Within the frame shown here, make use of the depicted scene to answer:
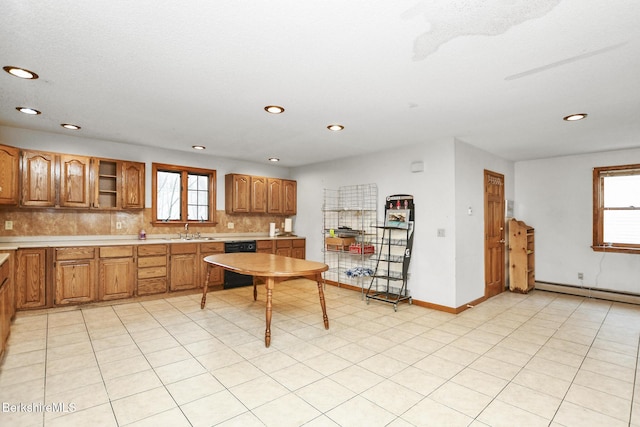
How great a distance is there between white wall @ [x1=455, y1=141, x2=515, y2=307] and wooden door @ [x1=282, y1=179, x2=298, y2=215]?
365cm

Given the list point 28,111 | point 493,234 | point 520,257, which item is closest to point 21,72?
point 28,111

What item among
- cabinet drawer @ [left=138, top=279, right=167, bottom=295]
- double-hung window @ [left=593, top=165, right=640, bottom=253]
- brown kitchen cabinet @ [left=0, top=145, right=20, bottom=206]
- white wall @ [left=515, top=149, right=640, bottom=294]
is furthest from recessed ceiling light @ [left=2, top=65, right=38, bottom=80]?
double-hung window @ [left=593, top=165, right=640, bottom=253]

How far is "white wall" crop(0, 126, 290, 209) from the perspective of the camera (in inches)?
175

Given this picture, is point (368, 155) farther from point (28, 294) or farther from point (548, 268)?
point (28, 294)

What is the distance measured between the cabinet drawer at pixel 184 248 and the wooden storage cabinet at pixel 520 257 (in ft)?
18.6

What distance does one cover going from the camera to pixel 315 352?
3102mm

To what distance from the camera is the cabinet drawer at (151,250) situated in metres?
4.82

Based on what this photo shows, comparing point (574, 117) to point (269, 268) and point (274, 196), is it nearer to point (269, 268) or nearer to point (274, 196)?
point (269, 268)

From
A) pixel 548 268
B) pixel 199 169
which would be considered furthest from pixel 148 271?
pixel 548 268

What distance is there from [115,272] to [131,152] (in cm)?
197

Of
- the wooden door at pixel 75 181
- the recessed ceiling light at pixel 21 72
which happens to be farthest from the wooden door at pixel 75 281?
the recessed ceiling light at pixel 21 72

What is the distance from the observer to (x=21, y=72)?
260cm

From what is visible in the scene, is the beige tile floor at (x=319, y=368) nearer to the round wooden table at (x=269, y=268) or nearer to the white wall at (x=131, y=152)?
the round wooden table at (x=269, y=268)

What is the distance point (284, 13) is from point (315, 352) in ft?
9.26
